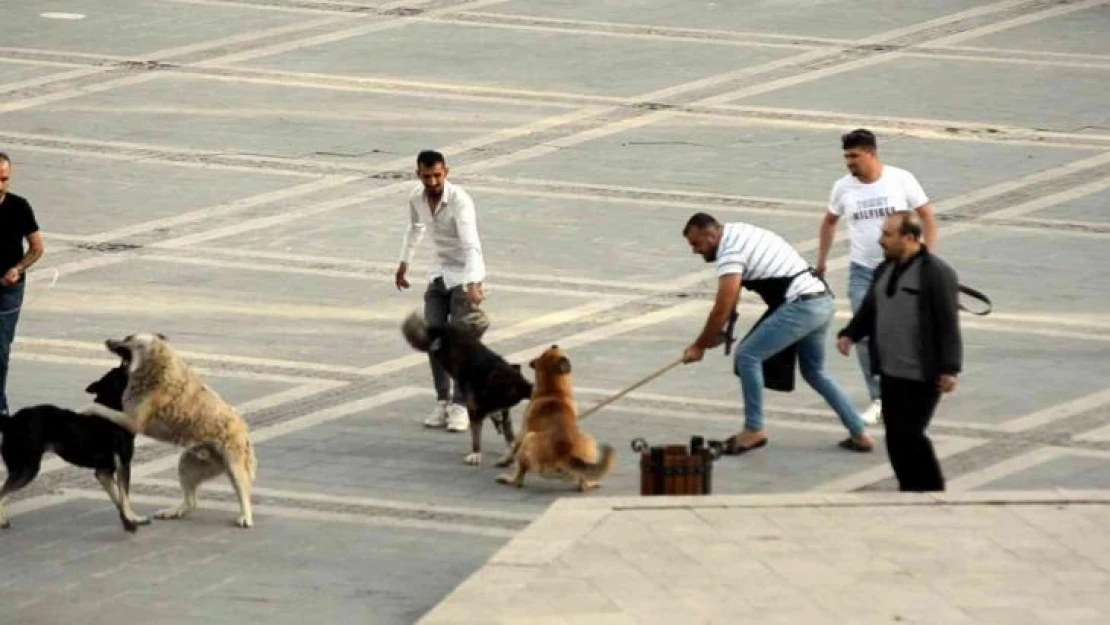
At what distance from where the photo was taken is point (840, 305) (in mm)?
20688

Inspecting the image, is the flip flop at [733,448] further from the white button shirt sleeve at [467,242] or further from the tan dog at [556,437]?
the white button shirt sleeve at [467,242]

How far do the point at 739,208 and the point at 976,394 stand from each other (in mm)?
5746

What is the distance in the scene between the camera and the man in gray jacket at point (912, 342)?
1500 centimetres

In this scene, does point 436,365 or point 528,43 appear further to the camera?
point 528,43

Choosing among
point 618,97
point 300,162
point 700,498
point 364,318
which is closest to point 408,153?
point 300,162

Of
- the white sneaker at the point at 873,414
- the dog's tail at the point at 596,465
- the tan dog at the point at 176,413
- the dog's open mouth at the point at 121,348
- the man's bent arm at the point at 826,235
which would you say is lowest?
the white sneaker at the point at 873,414

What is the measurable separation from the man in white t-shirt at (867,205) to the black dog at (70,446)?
4.54 metres

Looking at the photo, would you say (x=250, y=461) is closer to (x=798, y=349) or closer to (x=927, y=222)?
(x=798, y=349)

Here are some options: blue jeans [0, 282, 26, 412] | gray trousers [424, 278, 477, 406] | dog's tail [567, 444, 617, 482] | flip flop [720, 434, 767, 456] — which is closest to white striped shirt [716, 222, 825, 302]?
flip flop [720, 434, 767, 456]

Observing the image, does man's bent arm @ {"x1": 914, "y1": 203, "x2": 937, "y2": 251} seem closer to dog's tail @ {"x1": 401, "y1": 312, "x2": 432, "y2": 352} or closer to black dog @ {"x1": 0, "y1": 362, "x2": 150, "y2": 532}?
dog's tail @ {"x1": 401, "y1": 312, "x2": 432, "y2": 352}

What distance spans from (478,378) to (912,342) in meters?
2.78

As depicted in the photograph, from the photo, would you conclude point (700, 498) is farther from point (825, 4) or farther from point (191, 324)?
point (825, 4)

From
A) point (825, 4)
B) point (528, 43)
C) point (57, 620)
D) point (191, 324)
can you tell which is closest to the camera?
point (57, 620)

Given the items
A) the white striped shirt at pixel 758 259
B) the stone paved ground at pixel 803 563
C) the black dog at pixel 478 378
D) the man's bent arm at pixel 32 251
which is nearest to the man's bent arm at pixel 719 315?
the white striped shirt at pixel 758 259
